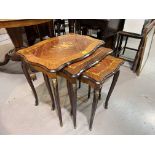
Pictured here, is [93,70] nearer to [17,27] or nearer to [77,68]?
[77,68]

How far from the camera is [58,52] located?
1312 millimetres

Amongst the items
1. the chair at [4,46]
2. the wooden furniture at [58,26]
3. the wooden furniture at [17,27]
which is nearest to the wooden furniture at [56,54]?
the wooden furniture at [17,27]

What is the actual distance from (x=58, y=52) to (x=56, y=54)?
41mm

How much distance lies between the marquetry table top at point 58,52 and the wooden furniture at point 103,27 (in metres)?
0.91

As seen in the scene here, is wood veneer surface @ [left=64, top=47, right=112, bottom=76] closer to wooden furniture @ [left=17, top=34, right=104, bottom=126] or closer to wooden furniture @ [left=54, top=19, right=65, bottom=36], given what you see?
wooden furniture @ [left=17, top=34, right=104, bottom=126]

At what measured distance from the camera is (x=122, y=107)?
5.90 feet

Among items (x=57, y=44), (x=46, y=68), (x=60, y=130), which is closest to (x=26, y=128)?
(x=60, y=130)

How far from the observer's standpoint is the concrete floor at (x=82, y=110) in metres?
1.55

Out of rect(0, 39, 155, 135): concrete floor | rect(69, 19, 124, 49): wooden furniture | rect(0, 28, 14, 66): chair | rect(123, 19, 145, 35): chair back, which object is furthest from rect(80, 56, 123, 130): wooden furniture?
rect(0, 28, 14, 66): chair

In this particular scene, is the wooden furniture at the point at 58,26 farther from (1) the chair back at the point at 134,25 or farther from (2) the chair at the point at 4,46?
(1) the chair back at the point at 134,25

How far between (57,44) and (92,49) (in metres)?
0.33

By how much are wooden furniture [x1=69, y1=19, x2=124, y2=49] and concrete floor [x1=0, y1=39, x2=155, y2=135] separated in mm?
748

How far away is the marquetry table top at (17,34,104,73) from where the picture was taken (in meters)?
1.16

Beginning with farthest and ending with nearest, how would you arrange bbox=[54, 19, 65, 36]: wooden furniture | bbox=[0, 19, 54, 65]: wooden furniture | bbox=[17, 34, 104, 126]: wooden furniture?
bbox=[54, 19, 65, 36]: wooden furniture
bbox=[0, 19, 54, 65]: wooden furniture
bbox=[17, 34, 104, 126]: wooden furniture
